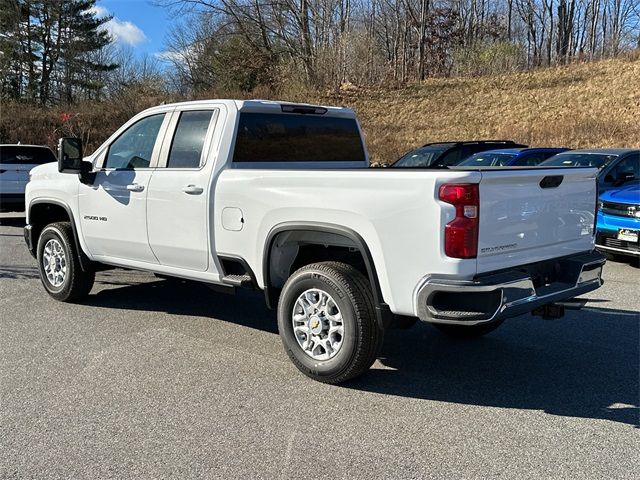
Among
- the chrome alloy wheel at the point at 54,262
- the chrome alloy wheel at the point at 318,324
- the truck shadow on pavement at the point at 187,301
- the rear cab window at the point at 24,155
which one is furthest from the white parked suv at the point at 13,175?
the chrome alloy wheel at the point at 318,324

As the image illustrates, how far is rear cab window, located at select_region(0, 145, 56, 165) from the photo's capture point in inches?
520

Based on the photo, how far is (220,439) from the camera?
3557 mm

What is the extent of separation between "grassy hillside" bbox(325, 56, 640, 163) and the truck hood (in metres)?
14.2

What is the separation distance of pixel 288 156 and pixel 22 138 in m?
29.1

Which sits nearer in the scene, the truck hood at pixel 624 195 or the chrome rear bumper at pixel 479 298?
the chrome rear bumper at pixel 479 298

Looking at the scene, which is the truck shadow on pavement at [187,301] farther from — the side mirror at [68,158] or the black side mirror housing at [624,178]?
the black side mirror housing at [624,178]

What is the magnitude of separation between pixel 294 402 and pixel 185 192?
6.72ft

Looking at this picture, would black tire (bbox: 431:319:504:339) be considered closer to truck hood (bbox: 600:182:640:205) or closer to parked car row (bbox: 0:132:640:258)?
parked car row (bbox: 0:132:640:258)

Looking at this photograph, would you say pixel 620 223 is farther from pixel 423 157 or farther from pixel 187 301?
pixel 423 157

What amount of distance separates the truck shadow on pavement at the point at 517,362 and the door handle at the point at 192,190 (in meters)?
1.51

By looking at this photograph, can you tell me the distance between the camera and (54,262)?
6715 millimetres

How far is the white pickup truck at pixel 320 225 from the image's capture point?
12.3 ft

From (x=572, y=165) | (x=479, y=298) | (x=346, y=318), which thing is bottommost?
(x=346, y=318)

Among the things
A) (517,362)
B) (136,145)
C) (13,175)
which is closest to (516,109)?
(13,175)
